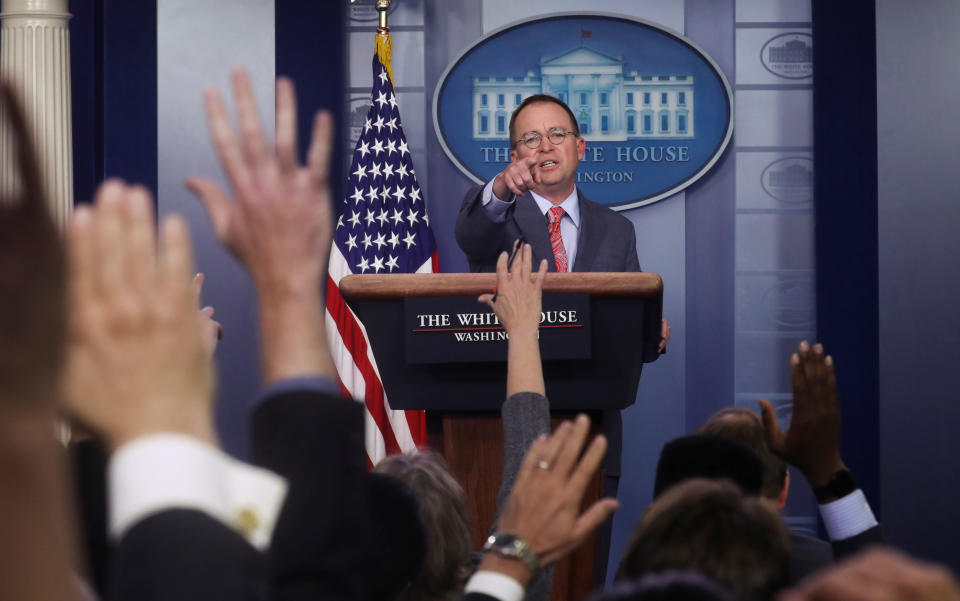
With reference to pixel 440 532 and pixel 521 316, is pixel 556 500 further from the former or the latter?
pixel 521 316

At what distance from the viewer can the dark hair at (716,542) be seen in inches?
43.8

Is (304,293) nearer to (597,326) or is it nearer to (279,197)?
(279,197)

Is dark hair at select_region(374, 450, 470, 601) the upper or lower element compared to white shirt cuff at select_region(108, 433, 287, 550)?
lower

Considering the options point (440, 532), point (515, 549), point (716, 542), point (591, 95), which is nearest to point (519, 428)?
point (440, 532)

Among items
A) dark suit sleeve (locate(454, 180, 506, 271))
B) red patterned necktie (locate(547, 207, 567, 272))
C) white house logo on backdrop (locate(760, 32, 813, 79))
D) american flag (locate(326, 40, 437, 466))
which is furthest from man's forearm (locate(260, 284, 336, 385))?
white house logo on backdrop (locate(760, 32, 813, 79))

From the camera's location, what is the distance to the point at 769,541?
1149 mm

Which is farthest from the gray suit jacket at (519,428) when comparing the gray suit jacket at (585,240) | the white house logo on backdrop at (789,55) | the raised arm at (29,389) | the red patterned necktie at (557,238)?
the white house logo on backdrop at (789,55)

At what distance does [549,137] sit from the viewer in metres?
4.07

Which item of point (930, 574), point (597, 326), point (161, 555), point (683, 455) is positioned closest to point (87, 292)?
point (161, 555)

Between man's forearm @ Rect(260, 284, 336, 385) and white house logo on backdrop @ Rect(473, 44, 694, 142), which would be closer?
man's forearm @ Rect(260, 284, 336, 385)

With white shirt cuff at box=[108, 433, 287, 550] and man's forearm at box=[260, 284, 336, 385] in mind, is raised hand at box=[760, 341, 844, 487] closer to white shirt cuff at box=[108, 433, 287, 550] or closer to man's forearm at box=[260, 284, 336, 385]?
man's forearm at box=[260, 284, 336, 385]

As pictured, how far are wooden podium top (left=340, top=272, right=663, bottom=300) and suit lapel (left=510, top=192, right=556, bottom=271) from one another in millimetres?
1151

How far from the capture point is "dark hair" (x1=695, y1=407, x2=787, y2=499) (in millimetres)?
2344

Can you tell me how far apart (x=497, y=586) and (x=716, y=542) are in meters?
0.27
